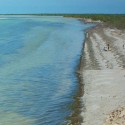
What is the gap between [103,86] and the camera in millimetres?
24500

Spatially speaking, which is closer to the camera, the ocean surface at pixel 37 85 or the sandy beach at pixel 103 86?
the sandy beach at pixel 103 86

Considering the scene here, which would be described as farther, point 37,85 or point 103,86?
point 37,85

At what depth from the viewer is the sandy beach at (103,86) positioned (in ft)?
59.3

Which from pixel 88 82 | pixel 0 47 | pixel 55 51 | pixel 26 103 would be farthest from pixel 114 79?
pixel 0 47

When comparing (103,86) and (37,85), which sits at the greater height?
(103,86)

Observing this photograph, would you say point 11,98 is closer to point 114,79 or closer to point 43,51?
point 114,79

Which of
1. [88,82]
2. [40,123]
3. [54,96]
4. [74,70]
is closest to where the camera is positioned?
[40,123]

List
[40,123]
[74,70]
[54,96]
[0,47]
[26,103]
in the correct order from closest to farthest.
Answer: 1. [40,123]
2. [26,103]
3. [54,96]
4. [74,70]
5. [0,47]

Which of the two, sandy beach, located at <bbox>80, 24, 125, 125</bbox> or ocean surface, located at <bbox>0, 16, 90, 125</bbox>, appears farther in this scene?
ocean surface, located at <bbox>0, 16, 90, 125</bbox>

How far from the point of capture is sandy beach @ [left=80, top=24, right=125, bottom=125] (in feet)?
59.3

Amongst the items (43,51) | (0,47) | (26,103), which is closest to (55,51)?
(43,51)

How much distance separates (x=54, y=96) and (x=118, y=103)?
177 inches

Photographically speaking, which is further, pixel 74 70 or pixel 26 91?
pixel 74 70

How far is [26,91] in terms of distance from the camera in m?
24.4
